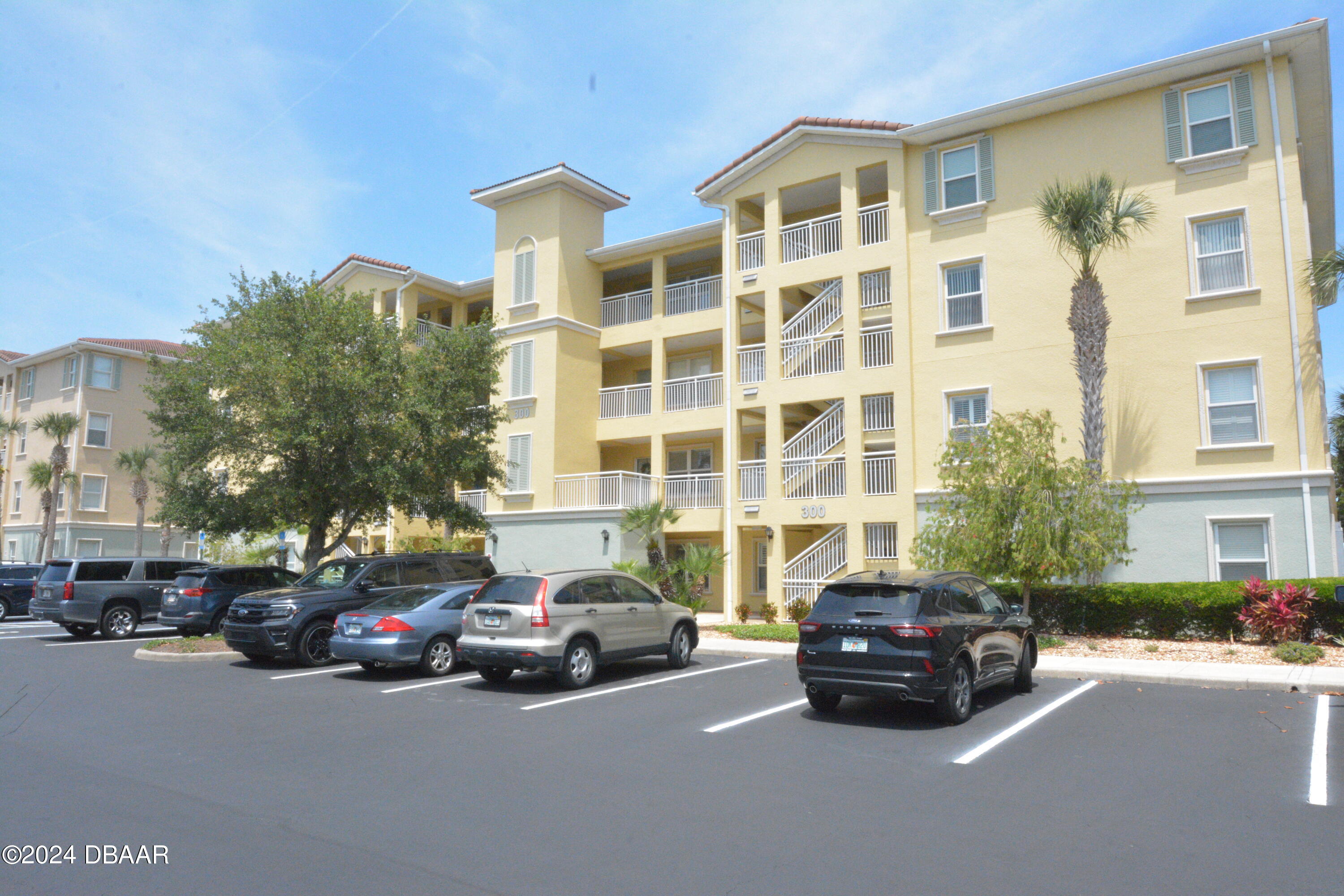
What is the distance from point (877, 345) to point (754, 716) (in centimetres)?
1411

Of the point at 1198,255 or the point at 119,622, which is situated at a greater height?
the point at 1198,255

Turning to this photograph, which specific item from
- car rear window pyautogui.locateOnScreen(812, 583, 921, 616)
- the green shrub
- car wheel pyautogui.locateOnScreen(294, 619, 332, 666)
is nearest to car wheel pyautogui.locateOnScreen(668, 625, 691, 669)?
car rear window pyautogui.locateOnScreen(812, 583, 921, 616)

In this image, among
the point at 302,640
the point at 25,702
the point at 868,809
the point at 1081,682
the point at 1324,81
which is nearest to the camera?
the point at 868,809

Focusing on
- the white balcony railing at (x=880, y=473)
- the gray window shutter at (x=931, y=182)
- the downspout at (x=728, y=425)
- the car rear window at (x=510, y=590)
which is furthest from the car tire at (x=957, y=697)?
the gray window shutter at (x=931, y=182)

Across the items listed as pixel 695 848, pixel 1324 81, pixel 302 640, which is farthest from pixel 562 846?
pixel 1324 81

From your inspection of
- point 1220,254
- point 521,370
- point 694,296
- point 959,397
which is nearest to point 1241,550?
point 1220,254

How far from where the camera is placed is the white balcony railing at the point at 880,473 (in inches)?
864

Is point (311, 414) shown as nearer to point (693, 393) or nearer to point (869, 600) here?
point (693, 393)

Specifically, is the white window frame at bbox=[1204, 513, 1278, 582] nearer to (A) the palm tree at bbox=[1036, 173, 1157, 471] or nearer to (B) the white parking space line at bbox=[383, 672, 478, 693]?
(A) the palm tree at bbox=[1036, 173, 1157, 471]

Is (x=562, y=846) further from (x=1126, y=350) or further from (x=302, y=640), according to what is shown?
(x=1126, y=350)

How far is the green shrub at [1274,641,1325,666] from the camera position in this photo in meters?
13.8

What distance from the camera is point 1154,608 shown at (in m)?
16.9

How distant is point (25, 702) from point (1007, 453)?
1565cm

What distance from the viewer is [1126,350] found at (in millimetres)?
19422
